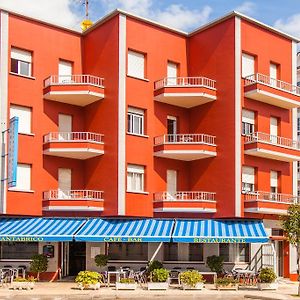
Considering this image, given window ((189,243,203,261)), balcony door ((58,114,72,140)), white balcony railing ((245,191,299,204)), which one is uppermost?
balcony door ((58,114,72,140))

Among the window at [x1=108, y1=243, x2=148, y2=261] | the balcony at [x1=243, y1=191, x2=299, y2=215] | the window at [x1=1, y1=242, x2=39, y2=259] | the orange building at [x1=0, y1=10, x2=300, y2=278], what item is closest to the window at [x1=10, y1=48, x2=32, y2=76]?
the orange building at [x1=0, y1=10, x2=300, y2=278]

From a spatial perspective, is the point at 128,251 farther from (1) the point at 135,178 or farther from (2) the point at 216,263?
(2) the point at 216,263

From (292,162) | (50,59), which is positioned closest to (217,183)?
(292,162)

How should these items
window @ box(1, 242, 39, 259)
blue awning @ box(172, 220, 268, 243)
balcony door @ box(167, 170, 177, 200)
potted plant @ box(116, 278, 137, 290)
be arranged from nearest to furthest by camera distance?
potted plant @ box(116, 278, 137, 290)
blue awning @ box(172, 220, 268, 243)
window @ box(1, 242, 39, 259)
balcony door @ box(167, 170, 177, 200)

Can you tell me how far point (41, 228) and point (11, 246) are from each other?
3.43m

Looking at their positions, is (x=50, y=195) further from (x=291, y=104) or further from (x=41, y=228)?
(x=291, y=104)

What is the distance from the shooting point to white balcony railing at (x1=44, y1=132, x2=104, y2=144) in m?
39.9

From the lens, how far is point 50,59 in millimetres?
40969

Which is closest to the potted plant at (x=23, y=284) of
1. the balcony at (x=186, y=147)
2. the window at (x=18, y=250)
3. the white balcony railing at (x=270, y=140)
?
the window at (x=18, y=250)

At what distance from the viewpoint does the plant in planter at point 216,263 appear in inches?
1540

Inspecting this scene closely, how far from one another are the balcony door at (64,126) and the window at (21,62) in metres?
3.76

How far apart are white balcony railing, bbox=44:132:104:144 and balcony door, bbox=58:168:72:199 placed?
2.15 metres

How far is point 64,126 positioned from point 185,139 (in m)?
8.21

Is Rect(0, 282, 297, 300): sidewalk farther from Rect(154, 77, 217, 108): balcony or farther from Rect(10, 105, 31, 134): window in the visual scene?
Rect(154, 77, 217, 108): balcony
